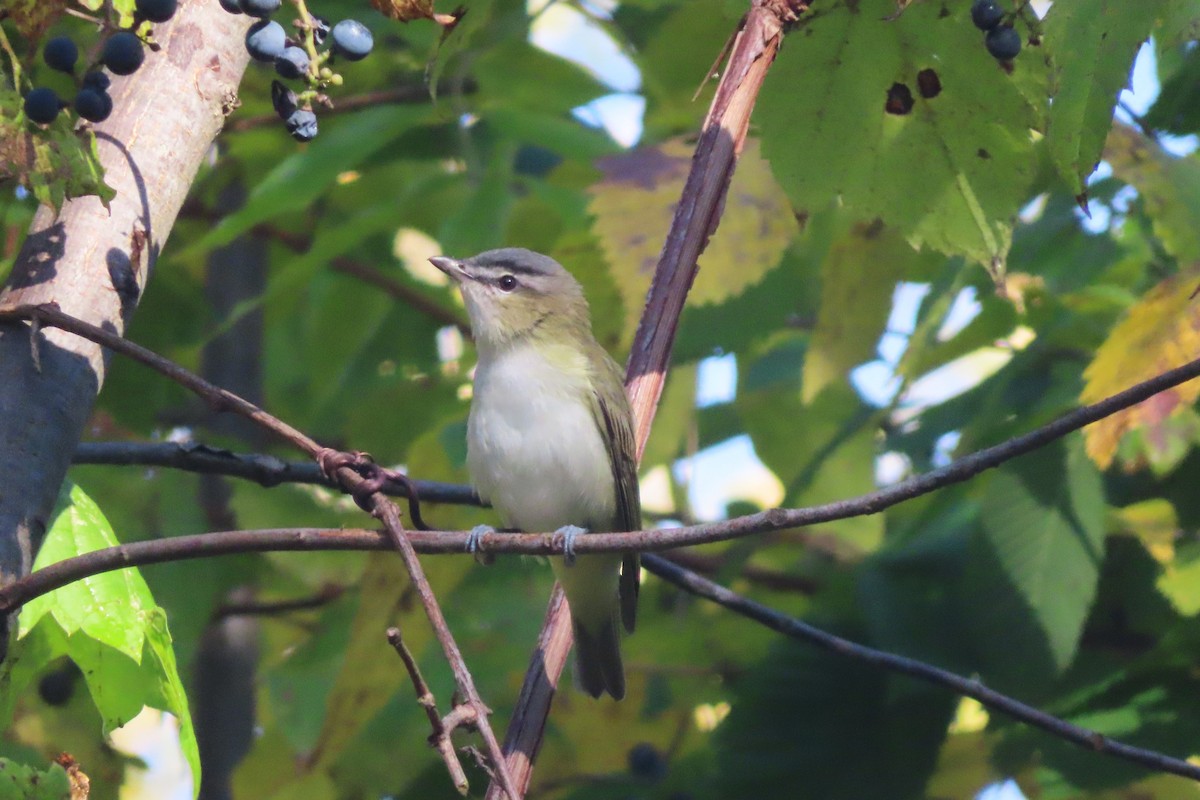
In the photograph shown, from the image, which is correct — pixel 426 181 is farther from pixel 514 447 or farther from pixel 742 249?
pixel 742 249

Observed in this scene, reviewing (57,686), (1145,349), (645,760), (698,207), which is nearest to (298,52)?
(698,207)

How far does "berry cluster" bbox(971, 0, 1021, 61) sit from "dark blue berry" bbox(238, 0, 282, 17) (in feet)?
3.46

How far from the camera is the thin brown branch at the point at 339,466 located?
139 centimetres

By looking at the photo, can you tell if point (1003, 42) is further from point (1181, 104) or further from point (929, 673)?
point (929, 673)

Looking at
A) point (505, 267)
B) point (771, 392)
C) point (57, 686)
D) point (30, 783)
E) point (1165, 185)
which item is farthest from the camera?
point (771, 392)

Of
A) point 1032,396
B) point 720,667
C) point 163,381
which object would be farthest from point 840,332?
point 163,381

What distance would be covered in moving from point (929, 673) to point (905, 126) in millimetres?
954

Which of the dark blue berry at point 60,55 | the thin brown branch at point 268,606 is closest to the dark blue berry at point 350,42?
the dark blue berry at point 60,55

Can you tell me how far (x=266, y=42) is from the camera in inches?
74.3

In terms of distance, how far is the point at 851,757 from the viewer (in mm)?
3451

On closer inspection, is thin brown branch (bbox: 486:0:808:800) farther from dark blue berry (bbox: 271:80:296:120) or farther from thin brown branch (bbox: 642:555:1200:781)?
dark blue berry (bbox: 271:80:296:120)

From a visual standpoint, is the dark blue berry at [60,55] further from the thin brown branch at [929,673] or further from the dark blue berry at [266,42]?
the thin brown branch at [929,673]

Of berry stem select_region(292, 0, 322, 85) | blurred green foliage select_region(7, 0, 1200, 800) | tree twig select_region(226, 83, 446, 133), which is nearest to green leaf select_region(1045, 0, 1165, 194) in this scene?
blurred green foliage select_region(7, 0, 1200, 800)

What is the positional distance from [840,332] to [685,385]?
3.03ft
